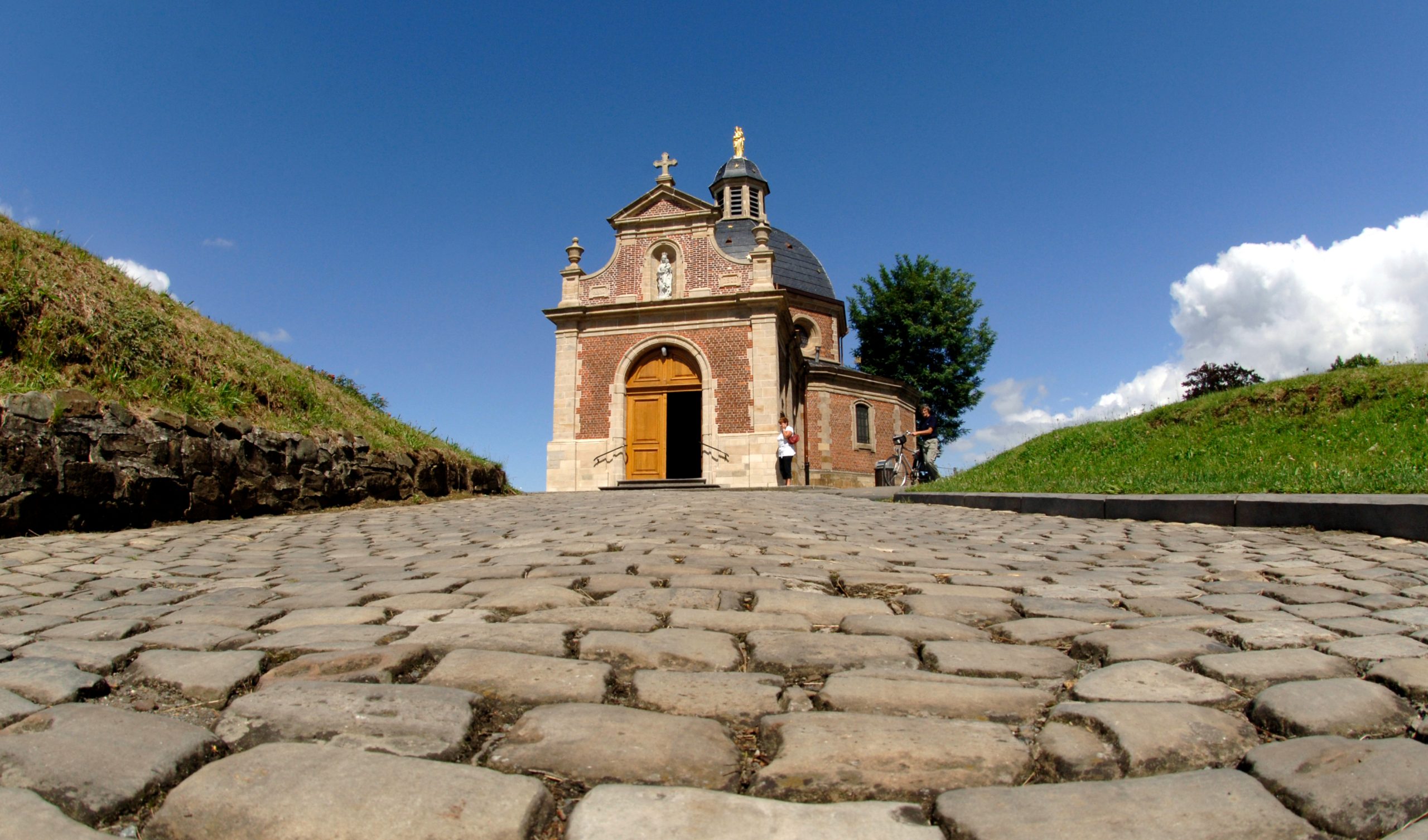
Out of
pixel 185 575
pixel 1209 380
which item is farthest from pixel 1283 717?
pixel 1209 380

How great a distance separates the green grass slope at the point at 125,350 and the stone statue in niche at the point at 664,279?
1268 cm

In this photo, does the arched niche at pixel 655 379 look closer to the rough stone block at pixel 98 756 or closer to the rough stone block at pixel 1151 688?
the rough stone block at pixel 1151 688

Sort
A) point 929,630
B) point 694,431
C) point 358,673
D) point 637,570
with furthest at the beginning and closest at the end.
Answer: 1. point 694,431
2. point 637,570
3. point 929,630
4. point 358,673

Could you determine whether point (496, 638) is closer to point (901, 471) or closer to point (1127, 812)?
point (1127, 812)

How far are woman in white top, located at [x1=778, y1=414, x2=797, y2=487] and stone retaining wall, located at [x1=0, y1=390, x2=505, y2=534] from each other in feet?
35.7

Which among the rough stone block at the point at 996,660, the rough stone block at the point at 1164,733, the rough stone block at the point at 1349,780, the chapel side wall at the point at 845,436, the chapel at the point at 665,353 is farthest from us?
the chapel side wall at the point at 845,436

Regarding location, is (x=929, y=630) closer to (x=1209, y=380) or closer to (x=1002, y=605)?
(x=1002, y=605)

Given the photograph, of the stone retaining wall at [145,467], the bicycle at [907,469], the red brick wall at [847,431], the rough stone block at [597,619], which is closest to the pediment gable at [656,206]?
the bicycle at [907,469]

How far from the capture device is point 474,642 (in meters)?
2.40

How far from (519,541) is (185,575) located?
1915mm

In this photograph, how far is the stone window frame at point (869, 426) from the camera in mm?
31859

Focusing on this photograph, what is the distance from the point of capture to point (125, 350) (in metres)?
8.09

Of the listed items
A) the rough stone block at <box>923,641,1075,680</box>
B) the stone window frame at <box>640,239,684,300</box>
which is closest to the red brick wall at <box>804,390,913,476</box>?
the stone window frame at <box>640,239,684,300</box>

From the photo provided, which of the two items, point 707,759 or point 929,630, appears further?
point 929,630
